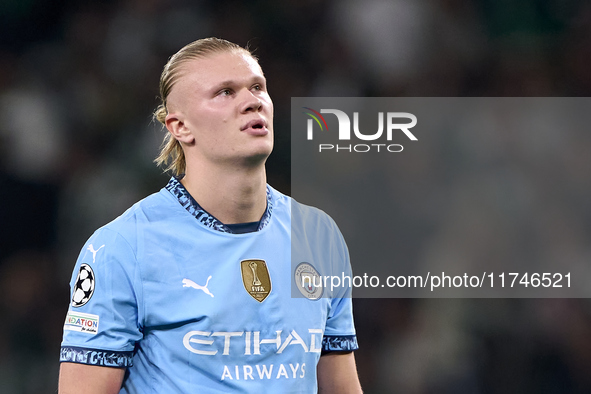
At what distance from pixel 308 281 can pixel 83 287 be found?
75cm

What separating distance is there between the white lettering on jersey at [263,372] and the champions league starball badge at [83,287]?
486 mm

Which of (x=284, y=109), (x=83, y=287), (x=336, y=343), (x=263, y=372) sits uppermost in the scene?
(x=284, y=109)

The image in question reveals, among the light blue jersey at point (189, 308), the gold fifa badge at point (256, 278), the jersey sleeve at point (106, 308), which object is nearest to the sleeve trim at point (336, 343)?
the light blue jersey at point (189, 308)

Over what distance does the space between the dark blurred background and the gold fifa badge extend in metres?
2.22

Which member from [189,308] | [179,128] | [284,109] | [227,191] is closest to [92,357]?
[189,308]

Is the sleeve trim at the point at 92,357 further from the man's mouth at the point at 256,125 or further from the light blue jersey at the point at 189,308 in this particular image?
the man's mouth at the point at 256,125

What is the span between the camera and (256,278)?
2271 millimetres

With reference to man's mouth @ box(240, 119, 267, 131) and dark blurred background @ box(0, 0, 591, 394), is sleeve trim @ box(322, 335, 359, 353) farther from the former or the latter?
dark blurred background @ box(0, 0, 591, 394)

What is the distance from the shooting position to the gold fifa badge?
224 centimetres

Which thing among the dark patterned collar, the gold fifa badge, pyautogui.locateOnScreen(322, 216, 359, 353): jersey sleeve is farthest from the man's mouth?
pyautogui.locateOnScreen(322, 216, 359, 353): jersey sleeve

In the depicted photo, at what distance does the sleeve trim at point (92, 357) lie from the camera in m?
2.06

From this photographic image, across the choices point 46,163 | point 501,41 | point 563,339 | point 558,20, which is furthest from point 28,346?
point 558,20

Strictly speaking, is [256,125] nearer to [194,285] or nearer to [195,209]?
[195,209]

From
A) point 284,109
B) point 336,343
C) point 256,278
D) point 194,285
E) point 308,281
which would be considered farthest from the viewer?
point 284,109
